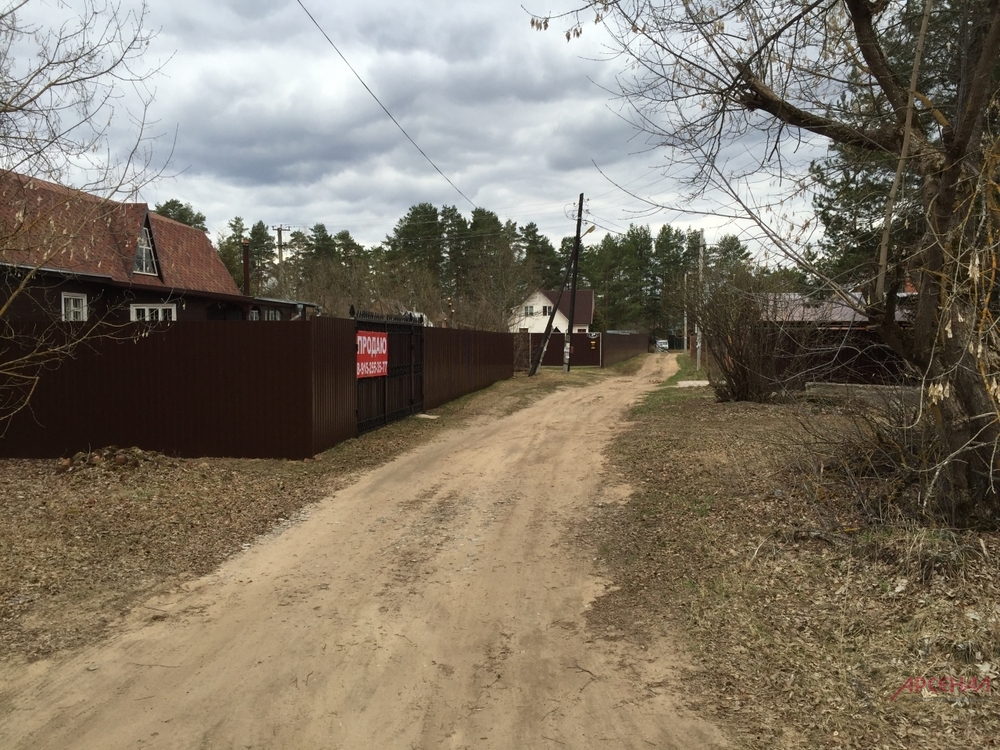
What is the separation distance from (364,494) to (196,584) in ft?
10.3

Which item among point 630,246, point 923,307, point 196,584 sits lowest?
point 196,584

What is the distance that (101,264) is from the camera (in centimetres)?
1678

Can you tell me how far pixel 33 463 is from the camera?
10320mm

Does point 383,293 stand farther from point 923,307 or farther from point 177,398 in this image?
Result: point 923,307

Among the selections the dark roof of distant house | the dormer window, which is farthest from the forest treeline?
the dormer window

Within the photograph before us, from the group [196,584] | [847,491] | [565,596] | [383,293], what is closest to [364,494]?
[196,584]

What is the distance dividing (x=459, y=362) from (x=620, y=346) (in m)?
27.6

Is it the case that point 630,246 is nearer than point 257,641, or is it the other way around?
point 257,641

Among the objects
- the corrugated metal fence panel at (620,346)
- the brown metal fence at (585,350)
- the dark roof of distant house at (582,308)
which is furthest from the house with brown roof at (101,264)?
the dark roof of distant house at (582,308)

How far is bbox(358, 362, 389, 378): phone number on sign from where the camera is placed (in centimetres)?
1250

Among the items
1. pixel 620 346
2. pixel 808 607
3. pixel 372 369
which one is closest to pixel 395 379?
pixel 372 369

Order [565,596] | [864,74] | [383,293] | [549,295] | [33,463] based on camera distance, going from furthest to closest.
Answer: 1. [549,295]
2. [383,293]
3. [33,463]
4. [864,74]
5. [565,596]

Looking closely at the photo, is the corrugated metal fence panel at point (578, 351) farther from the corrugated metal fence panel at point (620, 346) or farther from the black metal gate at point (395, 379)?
the black metal gate at point (395, 379)

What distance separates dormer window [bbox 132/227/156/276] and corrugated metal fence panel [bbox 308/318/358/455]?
34.8 ft
